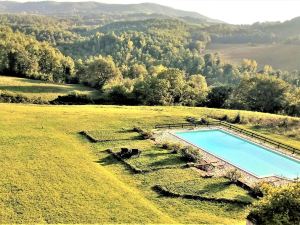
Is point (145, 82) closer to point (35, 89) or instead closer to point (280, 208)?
point (35, 89)

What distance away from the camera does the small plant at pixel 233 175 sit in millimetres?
34156

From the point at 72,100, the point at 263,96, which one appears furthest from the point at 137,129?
the point at 263,96

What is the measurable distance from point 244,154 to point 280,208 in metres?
24.5

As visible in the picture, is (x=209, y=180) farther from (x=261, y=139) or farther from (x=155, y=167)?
(x=261, y=139)

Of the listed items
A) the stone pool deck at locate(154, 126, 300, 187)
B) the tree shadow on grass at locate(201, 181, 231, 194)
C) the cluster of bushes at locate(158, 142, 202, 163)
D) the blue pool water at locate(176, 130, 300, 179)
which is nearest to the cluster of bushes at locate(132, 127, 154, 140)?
the stone pool deck at locate(154, 126, 300, 187)

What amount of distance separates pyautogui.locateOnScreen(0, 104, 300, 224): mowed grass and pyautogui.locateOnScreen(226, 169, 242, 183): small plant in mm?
2927

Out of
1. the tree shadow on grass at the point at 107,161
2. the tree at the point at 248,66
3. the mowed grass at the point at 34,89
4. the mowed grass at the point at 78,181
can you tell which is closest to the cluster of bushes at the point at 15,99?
the mowed grass at the point at 34,89

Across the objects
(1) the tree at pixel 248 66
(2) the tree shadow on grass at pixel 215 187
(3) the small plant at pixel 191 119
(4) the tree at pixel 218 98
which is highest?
(2) the tree shadow on grass at pixel 215 187

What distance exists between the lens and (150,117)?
5550 centimetres

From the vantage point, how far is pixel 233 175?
1364 inches

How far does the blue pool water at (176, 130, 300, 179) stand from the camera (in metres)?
39.8

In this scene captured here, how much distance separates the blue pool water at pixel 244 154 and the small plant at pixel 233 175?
3200mm

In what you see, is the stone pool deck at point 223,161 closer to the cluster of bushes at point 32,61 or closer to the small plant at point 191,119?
the small plant at point 191,119

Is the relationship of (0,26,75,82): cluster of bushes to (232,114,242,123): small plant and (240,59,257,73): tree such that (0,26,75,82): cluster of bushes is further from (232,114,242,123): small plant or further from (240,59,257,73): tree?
(240,59,257,73): tree
